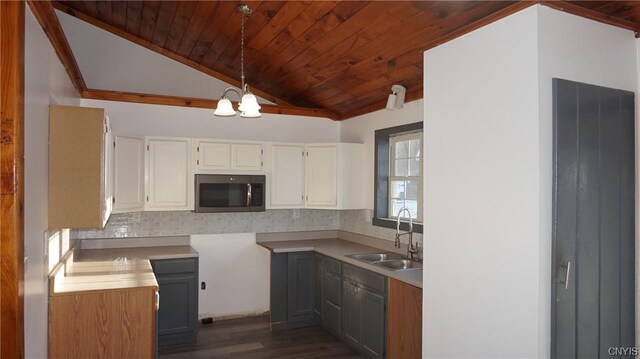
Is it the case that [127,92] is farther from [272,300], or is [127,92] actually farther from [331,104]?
[272,300]

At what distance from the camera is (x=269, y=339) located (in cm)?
424

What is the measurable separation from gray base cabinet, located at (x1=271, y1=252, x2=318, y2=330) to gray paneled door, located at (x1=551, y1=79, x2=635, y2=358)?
8.72 ft

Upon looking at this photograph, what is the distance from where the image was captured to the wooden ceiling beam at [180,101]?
169 inches

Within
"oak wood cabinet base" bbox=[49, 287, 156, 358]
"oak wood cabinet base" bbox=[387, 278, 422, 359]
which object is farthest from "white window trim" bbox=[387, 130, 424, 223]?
"oak wood cabinet base" bbox=[49, 287, 156, 358]

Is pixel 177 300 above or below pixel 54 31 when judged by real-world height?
below

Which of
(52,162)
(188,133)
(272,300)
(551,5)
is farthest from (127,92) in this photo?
(551,5)

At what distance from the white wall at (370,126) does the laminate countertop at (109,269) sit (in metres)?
1.83

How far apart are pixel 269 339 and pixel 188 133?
213 centimetres

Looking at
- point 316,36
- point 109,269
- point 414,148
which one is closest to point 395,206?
point 414,148

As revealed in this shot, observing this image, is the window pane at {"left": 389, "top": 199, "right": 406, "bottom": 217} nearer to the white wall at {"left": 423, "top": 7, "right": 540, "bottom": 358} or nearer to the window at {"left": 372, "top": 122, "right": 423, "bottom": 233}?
the window at {"left": 372, "top": 122, "right": 423, "bottom": 233}

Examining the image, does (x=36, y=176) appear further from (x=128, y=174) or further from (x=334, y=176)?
(x=334, y=176)

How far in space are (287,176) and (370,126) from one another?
0.97 meters

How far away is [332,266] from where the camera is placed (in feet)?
13.7

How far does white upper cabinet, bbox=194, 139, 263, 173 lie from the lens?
439cm
